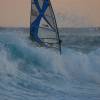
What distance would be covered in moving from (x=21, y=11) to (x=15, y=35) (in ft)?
0.59

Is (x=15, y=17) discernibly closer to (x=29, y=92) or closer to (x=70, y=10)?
(x=70, y=10)

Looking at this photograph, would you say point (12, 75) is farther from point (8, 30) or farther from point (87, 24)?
point (87, 24)

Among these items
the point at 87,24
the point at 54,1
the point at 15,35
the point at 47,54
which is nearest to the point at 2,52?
the point at 15,35

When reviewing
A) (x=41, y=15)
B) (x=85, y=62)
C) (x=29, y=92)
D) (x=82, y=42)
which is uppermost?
(x=41, y=15)

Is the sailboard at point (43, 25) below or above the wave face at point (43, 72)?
above

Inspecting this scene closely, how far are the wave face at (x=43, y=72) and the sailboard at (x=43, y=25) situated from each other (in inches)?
2.1

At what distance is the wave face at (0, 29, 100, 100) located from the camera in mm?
1897

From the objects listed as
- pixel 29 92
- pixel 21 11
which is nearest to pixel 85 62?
pixel 29 92

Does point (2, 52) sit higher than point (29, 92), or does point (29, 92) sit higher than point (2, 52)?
point (2, 52)

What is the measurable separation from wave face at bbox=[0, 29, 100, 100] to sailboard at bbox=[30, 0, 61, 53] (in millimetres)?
54

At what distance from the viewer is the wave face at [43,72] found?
1.90m

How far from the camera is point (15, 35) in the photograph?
190 centimetres

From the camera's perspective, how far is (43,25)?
1910 millimetres

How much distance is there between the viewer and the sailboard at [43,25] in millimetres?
1907
